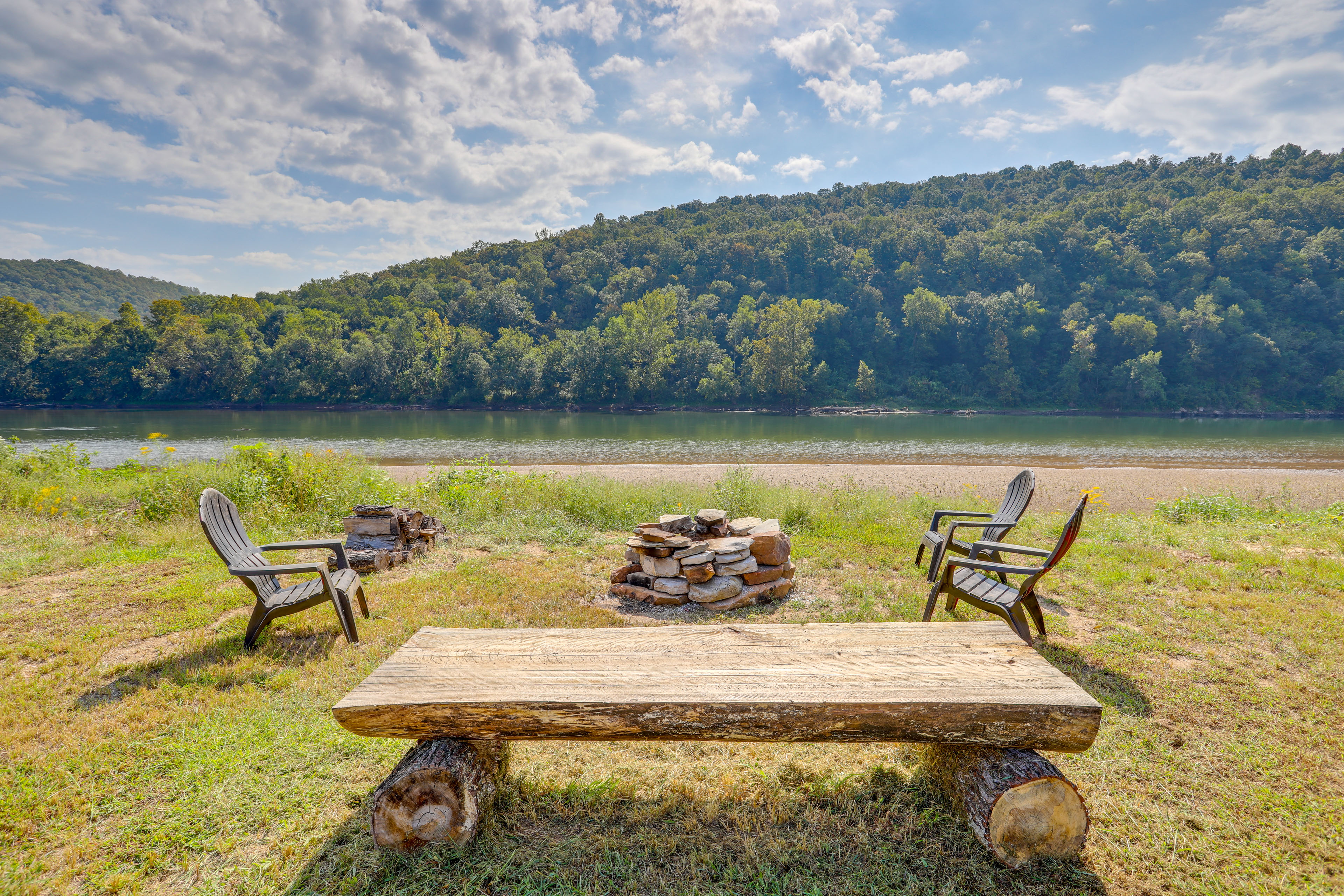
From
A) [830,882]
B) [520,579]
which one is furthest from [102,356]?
[830,882]

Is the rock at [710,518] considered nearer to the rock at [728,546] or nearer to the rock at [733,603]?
the rock at [728,546]

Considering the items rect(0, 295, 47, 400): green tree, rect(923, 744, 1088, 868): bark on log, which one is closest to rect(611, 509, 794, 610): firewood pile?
rect(923, 744, 1088, 868): bark on log

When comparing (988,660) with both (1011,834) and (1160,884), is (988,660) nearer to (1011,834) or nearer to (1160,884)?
(1011,834)

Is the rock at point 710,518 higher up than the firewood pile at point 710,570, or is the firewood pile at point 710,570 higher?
the rock at point 710,518

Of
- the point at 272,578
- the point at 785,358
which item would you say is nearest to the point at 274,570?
the point at 272,578

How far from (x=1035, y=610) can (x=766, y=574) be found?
202 centimetres

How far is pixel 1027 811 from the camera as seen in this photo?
205 centimetres

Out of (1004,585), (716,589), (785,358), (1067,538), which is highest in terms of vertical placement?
(785,358)

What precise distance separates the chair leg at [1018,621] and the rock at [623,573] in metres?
2.97

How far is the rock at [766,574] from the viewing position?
5000 millimetres

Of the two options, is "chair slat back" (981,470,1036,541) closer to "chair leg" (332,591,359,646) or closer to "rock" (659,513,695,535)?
"rock" (659,513,695,535)

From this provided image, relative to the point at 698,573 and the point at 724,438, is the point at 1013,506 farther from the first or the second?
the point at 724,438

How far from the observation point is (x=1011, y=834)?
2.06 meters

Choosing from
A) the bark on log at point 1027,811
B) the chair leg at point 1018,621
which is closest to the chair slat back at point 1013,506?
the chair leg at point 1018,621
